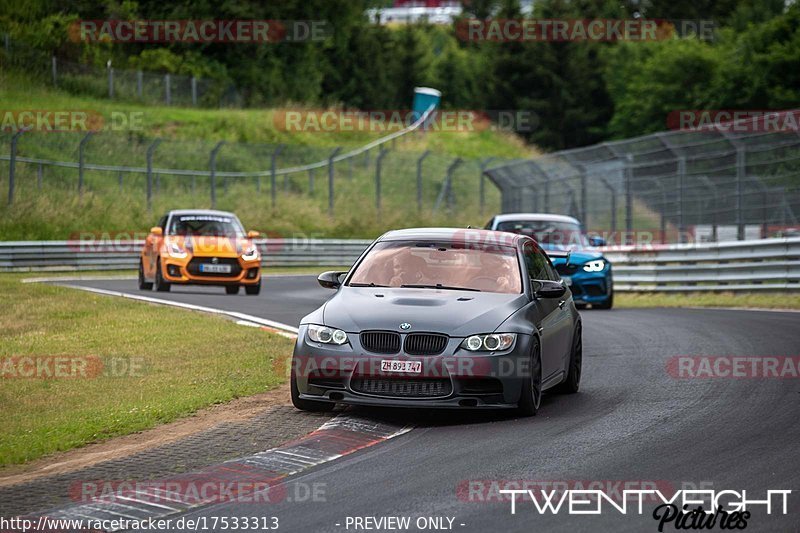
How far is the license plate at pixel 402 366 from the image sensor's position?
935cm

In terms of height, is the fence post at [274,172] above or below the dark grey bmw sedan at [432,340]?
above

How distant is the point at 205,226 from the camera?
24109 millimetres

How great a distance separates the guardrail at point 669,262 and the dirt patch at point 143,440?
1369cm

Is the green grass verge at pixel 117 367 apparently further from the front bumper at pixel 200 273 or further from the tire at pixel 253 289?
the tire at pixel 253 289

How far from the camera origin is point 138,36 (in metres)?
59.7

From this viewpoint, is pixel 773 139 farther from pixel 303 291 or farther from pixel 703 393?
pixel 703 393

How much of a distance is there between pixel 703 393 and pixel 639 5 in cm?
10244

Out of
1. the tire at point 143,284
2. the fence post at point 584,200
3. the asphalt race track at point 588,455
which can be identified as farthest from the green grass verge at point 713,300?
the asphalt race track at point 588,455

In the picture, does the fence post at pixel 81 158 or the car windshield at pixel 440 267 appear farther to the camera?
the fence post at pixel 81 158

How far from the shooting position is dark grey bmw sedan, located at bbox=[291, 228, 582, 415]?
9422mm

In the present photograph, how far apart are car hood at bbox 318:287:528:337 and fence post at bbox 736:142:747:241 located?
15.1m

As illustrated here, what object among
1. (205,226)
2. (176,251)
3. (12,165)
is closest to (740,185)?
(205,226)

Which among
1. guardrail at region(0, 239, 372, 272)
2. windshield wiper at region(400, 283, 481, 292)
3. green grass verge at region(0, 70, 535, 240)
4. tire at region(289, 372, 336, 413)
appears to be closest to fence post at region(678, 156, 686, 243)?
guardrail at region(0, 239, 372, 272)

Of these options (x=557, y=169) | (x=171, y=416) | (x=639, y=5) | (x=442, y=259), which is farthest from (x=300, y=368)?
(x=639, y=5)
